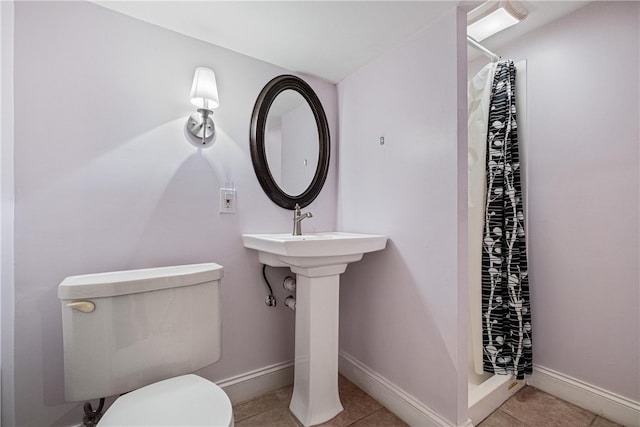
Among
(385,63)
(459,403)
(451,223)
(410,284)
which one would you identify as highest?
(385,63)

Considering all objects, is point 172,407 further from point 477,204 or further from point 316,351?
point 477,204

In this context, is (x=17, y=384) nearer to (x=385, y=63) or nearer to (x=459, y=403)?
(x=459, y=403)

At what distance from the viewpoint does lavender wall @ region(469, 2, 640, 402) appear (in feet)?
→ 4.60

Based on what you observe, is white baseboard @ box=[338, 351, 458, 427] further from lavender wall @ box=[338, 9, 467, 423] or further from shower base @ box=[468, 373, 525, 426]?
shower base @ box=[468, 373, 525, 426]

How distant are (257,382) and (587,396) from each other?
1785mm

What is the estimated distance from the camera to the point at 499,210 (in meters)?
1.59

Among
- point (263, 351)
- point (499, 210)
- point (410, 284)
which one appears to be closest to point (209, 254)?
point (263, 351)

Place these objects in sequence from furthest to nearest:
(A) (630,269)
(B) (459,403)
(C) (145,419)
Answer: (A) (630,269), (B) (459,403), (C) (145,419)

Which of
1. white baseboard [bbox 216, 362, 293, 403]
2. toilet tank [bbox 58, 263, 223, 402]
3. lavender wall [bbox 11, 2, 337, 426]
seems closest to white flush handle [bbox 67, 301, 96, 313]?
toilet tank [bbox 58, 263, 223, 402]

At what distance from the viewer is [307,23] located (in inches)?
54.6

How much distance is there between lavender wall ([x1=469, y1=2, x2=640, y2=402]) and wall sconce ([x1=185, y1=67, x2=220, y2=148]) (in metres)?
1.86

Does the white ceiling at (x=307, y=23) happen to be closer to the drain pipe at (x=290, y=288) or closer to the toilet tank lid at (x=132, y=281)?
the toilet tank lid at (x=132, y=281)

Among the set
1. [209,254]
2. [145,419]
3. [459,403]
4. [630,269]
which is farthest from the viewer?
[209,254]

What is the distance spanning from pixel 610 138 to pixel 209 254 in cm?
217
